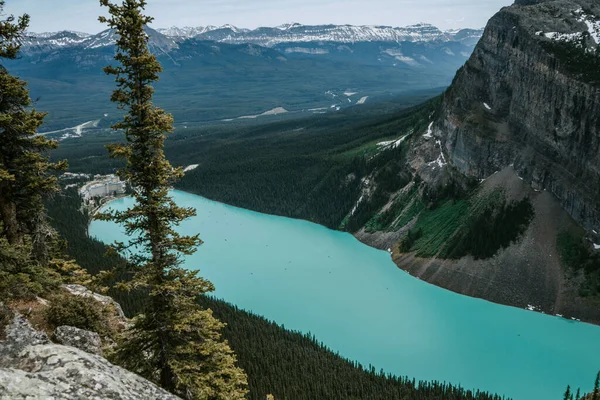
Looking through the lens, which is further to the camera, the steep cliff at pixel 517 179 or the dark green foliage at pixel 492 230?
the dark green foliage at pixel 492 230

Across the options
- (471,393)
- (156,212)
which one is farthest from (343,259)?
(156,212)

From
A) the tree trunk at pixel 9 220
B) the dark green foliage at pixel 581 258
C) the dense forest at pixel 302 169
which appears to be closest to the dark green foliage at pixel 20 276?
the tree trunk at pixel 9 220

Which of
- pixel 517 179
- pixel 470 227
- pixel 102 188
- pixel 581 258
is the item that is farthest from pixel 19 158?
pixel 102 188

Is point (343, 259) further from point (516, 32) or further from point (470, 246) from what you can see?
point (516, 32)

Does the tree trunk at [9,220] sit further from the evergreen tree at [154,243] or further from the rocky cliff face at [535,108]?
the rocky cliff face at [535,108]

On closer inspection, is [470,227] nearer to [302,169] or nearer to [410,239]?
[410,239]
